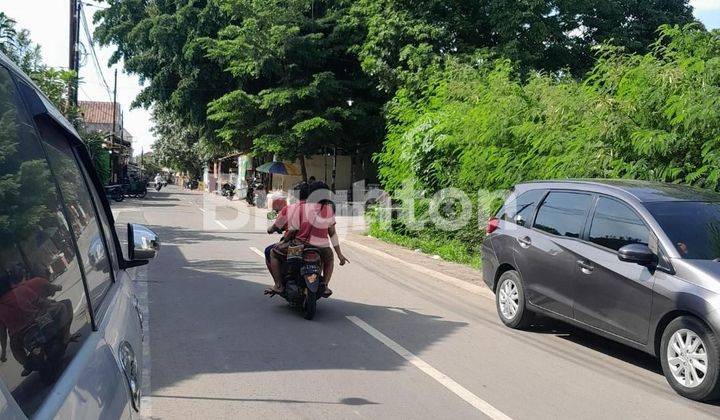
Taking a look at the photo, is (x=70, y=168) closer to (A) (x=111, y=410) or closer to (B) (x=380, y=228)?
(A) (x=111, y=410)

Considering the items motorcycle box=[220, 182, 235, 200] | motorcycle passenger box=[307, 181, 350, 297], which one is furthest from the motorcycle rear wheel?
motorcycle box=[220, 182, 235, 200]

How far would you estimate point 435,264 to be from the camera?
13.0 metres

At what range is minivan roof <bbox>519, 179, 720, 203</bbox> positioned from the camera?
20.9 feet

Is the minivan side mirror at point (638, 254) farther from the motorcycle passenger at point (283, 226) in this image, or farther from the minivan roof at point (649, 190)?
the motorcycle passenger at point (283, 226)

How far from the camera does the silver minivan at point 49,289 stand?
4.81 feet

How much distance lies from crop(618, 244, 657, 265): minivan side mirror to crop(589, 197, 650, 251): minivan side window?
11.3 inches

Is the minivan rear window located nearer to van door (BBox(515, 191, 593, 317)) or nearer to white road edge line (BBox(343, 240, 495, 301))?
van door (BBox(515, 191, 593, 317))

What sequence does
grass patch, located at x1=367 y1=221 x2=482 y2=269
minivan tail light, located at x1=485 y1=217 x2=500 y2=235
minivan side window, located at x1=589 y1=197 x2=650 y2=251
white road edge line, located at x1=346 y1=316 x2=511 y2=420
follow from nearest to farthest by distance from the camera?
white road edge line, located at x1=346 y1=316 x2=511 y2=420 < minivan side window, located at x1=589 y1=197 x2=650 y2=251 < minivan tail light, located at x1=485 y1=217 x2=500 y2=235 < grass patch, located at x1=367 y1=221 x2=482 y2=269

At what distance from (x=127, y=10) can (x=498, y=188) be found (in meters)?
28.2

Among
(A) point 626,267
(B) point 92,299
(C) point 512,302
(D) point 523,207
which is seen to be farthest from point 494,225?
(B) point 92,299

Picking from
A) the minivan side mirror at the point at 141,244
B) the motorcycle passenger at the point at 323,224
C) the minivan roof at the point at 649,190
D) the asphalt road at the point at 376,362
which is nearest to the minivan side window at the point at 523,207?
the minivan roof at the point at 649,190

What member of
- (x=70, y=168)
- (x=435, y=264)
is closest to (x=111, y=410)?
(x=70, y=168)

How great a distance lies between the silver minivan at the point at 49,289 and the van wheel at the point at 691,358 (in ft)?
14.7

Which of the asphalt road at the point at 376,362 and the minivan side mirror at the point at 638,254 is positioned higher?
the minivan side mirror at the point at 638,254
